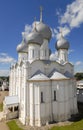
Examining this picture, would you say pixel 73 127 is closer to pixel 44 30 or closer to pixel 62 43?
pixel 62 43

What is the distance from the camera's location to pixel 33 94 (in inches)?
712

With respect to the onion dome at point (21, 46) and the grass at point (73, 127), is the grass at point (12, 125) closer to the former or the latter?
the grass at point (73, 127)

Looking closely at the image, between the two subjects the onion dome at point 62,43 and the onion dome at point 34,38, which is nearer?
the onion dome at point 34,38

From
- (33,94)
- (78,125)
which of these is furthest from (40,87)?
(78,125)

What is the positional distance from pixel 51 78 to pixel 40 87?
6.12 ft

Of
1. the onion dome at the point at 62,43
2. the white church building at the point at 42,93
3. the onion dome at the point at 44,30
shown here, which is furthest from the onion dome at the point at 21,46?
the white church building at the point at 42,93

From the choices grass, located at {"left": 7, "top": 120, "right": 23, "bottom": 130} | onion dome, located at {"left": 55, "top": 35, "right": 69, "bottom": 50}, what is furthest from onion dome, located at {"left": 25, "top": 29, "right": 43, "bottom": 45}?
grass, located at {"left": 7, "top": 120, "right": 23, "bottom": 130}

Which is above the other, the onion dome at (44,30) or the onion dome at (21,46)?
the onion dome at (44,30)

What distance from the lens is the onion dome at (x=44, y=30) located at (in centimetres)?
2295

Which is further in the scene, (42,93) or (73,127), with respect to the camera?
(42,93)

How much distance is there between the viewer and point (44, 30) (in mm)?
22984


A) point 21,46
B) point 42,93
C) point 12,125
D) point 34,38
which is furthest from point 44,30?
point 12,125

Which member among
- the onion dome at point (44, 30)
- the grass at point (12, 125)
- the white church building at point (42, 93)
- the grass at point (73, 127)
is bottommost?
the grass at point (12, 125)

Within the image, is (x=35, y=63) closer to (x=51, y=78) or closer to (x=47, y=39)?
(x=51, y=78)
